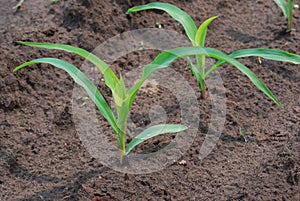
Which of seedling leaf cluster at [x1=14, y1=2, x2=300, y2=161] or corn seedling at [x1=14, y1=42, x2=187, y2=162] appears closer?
seedling leaf cluster at [x1=14, y1=2, x2=300, y2=161]

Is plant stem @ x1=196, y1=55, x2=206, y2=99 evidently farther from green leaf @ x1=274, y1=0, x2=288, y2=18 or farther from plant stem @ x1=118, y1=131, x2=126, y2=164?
green leaf @ x1=274, y1=0, x2=288, y2=18

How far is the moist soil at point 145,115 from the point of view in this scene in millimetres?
2176

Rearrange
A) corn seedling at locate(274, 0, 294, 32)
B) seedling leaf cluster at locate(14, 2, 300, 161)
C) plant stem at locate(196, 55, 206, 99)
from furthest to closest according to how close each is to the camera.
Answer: corn seedling at locate(274, 0, 294, 32) < plant stem at locate(196, 55, 206, 99) < seedling leaf cluster at locate(14, 2, 300, 161)

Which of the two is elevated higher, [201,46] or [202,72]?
[201,46]

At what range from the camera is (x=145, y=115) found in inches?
99.5

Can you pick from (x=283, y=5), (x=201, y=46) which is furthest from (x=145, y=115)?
(x=283, y=5)

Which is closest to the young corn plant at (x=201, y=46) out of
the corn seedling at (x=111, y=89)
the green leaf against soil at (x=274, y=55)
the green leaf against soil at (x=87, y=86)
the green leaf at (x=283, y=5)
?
the green leaf against soil at (x=274, y=55)

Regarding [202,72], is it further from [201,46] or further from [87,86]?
[87,86]

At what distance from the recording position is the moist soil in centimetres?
218

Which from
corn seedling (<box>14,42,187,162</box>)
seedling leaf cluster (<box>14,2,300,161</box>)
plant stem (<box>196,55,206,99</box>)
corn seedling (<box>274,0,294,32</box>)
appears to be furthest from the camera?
corn seedling (<box>274,0,294,32</box>)

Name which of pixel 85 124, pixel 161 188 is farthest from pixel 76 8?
pixel 161 188

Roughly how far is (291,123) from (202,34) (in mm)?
602

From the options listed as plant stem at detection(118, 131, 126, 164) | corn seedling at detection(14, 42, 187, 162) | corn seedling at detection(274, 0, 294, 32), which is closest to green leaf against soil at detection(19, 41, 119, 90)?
corn seedling at detection(14, 42, 187, 162)

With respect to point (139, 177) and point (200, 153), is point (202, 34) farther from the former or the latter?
point (139, 177)
